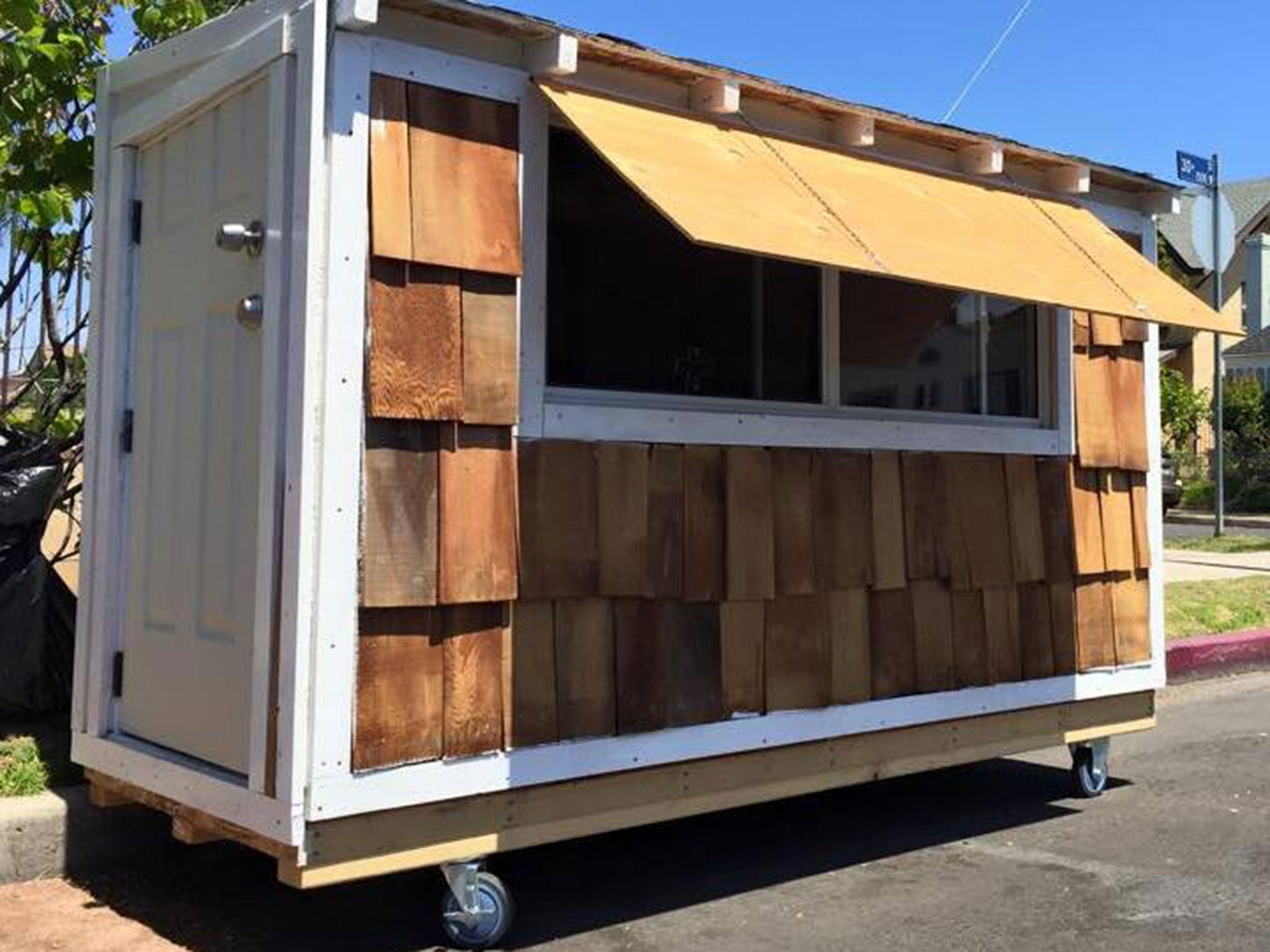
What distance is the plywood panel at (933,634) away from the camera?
5.18m

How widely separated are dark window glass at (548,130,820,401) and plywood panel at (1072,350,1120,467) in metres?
1.44

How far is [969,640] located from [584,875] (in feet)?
6.02

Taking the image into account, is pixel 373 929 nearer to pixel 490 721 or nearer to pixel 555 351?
pixel 490 721

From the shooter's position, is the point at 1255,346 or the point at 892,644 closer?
the point at 892,644

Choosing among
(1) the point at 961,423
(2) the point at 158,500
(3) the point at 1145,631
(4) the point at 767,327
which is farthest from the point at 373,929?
(3) the point at 1145,631

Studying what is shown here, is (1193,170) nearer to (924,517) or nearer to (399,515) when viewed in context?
(924,517)

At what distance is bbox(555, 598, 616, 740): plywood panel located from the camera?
4160 mm

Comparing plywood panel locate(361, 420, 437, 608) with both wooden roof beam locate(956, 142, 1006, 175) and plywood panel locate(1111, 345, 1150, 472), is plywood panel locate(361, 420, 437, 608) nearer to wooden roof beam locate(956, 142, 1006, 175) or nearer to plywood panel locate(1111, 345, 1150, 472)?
wooden roof beam locate(956, 142, 1006, 175)

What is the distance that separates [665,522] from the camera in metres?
4.41

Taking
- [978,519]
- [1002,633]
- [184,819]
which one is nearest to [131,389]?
[184,819]

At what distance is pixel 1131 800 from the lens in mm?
6016

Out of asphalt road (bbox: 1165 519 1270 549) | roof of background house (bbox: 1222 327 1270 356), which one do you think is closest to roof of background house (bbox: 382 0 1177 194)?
asphalt road (bbox: 1165 519 1270 549)

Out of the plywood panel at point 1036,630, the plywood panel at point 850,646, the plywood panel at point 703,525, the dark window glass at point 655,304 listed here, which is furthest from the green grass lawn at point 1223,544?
the plywood panel at point 703,525

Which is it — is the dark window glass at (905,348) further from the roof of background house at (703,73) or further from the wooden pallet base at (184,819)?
the wooden pallet base at (184,819)
